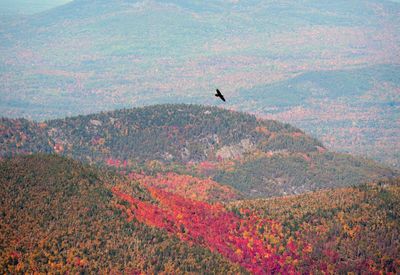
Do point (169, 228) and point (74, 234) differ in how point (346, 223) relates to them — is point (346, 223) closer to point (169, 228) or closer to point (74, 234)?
point (169, 228)

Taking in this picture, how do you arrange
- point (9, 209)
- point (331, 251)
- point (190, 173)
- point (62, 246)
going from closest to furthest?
point (62, 246) < point (9, 209) < point (331, 251) < point (190, 173)

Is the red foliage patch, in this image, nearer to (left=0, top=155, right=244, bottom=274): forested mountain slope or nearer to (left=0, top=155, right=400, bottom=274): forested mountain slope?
(left=0, top=155, right=400, bottom=274): forested mountain slope

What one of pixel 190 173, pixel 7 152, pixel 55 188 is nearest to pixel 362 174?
pixel 190 173

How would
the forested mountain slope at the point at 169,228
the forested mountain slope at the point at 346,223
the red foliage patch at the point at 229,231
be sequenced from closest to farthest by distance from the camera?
the forested mountain slope at the point at 169,228 < the forested mountain slope at the point at 346,223 < the red foliage patch at the point at 229,231

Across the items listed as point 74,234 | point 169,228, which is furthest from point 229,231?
point 74,234

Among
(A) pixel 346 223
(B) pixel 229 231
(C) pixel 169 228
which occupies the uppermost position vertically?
(C) pixel 169 228

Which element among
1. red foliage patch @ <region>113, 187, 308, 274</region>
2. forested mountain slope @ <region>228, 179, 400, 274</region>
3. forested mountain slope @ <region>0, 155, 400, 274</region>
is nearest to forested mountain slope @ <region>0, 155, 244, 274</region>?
forested mountain slope @ <region>0, 155, 400, 274</region>

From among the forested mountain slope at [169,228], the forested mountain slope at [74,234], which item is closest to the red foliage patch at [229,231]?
the forested mountain slope at [169,228]

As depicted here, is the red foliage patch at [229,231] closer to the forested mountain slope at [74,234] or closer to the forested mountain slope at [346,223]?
the forested mountain slope at [346,223]

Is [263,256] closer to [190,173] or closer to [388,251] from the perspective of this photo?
[388,251]

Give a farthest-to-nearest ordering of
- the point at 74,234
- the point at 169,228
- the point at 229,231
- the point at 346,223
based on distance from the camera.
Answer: the point at 229,231, the point at 346,223, the point at 169,228, the point at 74,234

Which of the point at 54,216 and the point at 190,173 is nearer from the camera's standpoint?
the point at 54,216
